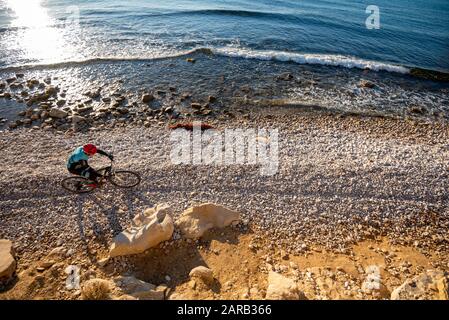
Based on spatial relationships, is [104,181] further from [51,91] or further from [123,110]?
[51,91]

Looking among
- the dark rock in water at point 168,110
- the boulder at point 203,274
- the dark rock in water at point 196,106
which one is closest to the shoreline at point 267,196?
the boulder at point 203,274

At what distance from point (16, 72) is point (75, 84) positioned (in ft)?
20.4

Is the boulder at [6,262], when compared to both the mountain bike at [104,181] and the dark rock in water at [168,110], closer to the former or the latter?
the mountain bike at [104,181]

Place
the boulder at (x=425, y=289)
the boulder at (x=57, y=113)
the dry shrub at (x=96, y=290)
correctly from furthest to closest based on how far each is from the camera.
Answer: the boulder at (x=57, y=113)
the dry shrub at (x=96, y=290)
the boulder at (x=425, y=289)

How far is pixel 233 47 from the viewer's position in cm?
3050

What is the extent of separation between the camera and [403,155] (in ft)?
48.2

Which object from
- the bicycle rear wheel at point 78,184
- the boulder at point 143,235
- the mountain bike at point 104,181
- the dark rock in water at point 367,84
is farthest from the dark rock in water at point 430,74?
the bicycle rear wheel at point 78,184

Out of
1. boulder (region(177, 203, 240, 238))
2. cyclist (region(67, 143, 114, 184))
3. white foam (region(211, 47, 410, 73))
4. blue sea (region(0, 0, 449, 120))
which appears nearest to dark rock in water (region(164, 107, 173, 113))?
blue sea (region(0, 0, 449, 120))

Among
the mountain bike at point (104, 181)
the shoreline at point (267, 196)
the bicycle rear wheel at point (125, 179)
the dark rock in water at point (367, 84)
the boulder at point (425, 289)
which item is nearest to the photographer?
the boulder at point (425, 289)

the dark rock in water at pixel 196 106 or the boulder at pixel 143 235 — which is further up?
the dark rock in water at pixel 196 106

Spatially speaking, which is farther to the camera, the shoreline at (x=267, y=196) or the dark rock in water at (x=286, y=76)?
the dark rock in water at (x=286, y=76)

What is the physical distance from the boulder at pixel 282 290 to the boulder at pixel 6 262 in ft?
24.9

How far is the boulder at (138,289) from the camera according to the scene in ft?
24.6

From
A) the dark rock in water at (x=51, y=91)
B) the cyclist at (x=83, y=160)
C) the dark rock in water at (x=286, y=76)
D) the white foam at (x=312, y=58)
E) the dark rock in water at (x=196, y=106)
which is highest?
the white foam at (x=312, y=58)
